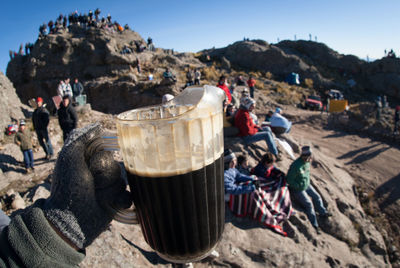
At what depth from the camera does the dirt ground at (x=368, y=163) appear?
5961 millimetres

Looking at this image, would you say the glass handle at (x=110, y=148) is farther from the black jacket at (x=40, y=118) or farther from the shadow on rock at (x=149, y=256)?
the black jacket at (x=40, y=118)

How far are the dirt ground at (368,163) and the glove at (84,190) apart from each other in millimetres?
6617

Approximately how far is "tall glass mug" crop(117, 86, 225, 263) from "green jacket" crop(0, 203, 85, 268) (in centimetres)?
30

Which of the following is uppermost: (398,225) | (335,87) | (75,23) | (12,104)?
(75,23)

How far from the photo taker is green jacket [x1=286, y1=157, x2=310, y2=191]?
4223mm

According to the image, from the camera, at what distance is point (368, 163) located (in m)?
8.34

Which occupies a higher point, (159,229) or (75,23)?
(75,23)

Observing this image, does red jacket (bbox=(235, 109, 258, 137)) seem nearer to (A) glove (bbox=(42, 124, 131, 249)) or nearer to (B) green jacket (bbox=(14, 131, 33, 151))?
(A) glove (bbox=(42, 124, 131, 249))

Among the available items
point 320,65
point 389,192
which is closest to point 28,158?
point 389,192

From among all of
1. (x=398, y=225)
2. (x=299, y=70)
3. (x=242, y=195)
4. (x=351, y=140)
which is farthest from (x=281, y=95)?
(x=242, y=195)

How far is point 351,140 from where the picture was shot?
34.7 ft

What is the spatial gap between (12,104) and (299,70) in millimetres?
25391

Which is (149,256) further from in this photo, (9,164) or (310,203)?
(9,164)

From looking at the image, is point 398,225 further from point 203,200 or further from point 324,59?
point 324,59
